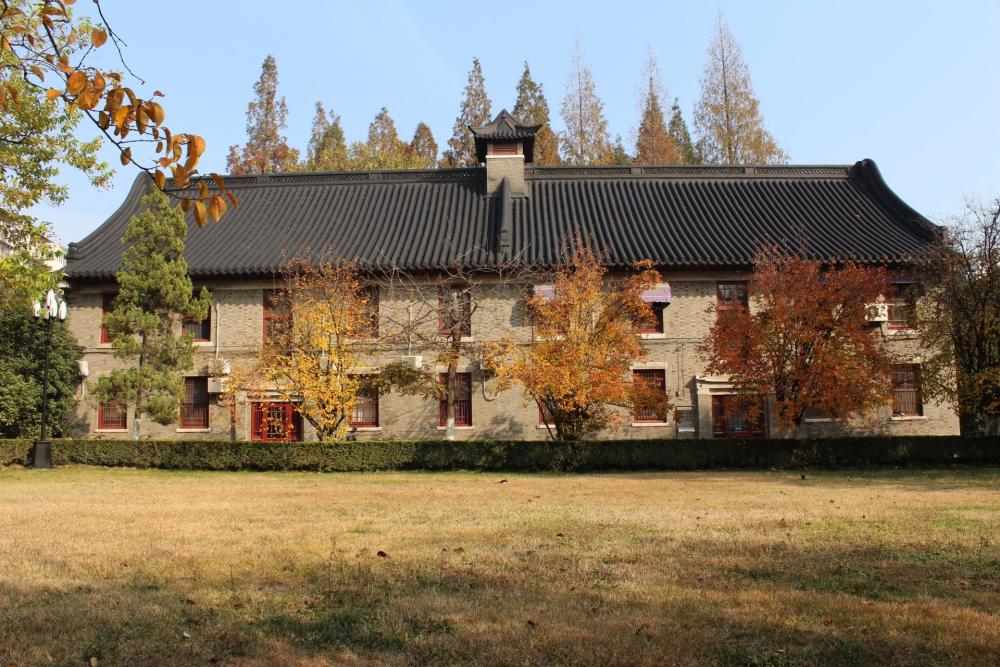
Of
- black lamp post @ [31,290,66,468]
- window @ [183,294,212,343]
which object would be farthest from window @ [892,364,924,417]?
black lamp post @ [31,290,66,468]

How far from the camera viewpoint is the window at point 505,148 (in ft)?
96.6

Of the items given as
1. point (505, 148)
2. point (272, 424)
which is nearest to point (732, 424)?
point (505, 148)

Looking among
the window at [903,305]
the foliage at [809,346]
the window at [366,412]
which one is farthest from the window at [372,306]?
the window at [903,305]

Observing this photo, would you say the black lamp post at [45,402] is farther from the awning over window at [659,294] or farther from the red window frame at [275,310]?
the awning over window at [659,294]

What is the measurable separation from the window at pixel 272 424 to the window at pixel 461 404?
421 cm

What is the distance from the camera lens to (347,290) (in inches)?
859

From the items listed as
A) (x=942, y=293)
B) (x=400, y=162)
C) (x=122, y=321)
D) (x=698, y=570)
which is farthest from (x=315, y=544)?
(x=400, y=162)

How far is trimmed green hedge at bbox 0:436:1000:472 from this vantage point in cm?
1978

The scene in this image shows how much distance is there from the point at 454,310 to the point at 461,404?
2954 millimetres

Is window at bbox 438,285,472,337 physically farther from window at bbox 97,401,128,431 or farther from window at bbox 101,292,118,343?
window at bbox 101,292,118,343

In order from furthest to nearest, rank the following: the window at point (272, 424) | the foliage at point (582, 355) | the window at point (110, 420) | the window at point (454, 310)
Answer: the window at point (110, 420) → the window at point (272, 424) → the window at point (454, 310) → the foliage at point (582, 355)

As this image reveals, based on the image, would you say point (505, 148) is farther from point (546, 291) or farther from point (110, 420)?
point (110, 420)

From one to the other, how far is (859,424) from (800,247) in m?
5.49

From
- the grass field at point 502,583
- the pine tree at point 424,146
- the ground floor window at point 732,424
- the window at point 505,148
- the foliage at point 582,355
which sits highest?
the pine tree at point 424,146
